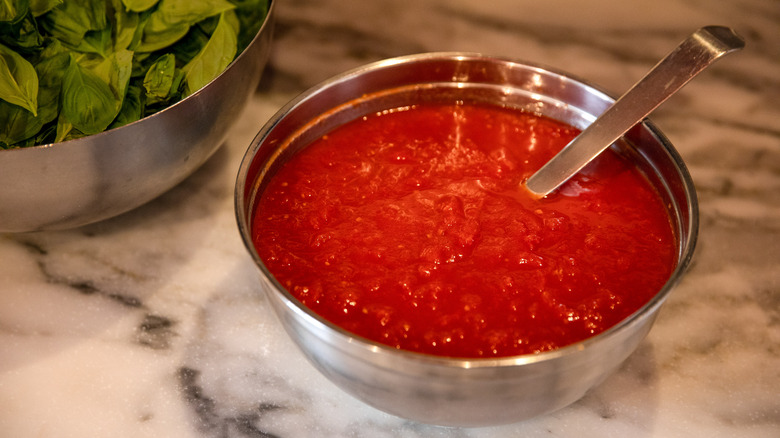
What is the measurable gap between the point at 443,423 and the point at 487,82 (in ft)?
2.24

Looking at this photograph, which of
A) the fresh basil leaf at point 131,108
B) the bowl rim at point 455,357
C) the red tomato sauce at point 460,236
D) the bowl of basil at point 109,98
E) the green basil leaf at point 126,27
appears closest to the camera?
the bowl rim at point 455,357

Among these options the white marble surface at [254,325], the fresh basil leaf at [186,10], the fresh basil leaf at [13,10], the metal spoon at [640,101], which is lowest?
the white marble surface at [254,325]

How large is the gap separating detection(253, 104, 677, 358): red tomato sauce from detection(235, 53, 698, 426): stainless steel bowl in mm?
37

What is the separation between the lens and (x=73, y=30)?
138 cm

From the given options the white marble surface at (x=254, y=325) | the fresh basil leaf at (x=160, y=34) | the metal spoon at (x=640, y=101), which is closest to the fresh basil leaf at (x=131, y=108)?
the fresh basil leaf at (x=160, y=34)

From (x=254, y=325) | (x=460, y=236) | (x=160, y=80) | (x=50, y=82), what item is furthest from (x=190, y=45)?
(x=460, y=236)

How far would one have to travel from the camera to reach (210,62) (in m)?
1.39

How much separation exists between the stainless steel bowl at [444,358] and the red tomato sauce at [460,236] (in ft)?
0.12

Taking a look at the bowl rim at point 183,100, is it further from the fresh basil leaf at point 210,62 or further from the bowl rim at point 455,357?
the bowl rim at point 455,357

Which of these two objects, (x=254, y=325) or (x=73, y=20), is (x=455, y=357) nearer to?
(x=254, y=325)

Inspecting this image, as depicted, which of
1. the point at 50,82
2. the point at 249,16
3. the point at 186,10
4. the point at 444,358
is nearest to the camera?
the point at 444,358

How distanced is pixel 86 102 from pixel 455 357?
0.71m

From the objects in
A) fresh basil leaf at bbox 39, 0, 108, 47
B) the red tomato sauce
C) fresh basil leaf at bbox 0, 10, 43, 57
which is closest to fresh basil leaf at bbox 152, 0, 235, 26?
fresh basil leaf at bbox 39, 0, 108, 47

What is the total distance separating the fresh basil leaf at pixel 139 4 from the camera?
1.42 m
